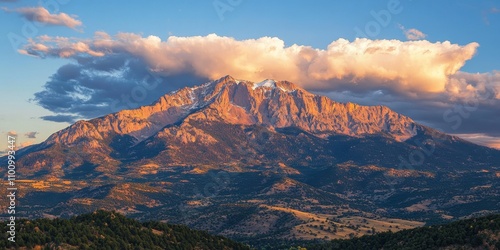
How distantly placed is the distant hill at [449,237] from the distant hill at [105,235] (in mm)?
47799

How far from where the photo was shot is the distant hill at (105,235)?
11591 cm

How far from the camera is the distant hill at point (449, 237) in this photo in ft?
395

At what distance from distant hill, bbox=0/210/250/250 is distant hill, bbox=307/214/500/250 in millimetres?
47799

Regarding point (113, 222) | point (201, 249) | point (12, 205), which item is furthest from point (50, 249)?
point (201, 249)

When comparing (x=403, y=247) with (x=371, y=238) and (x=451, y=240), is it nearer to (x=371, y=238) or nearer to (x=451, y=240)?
(x=451, y=240)

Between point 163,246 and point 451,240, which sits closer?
point 451,240

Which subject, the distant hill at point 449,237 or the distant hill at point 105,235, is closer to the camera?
the distant hill at point 105,235

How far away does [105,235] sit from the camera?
438ft

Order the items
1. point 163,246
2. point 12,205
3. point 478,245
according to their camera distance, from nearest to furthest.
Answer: point 12,205 → point 478,245 → point 163,246

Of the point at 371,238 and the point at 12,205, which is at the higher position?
the point at 12,205

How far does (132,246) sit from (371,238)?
249 feet

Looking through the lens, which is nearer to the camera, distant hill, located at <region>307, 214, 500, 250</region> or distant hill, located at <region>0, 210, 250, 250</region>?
distant hill, located at <region>0, 210, 250, 250</region>

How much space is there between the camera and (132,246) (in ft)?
434

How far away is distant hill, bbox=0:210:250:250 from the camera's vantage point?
116 meters
